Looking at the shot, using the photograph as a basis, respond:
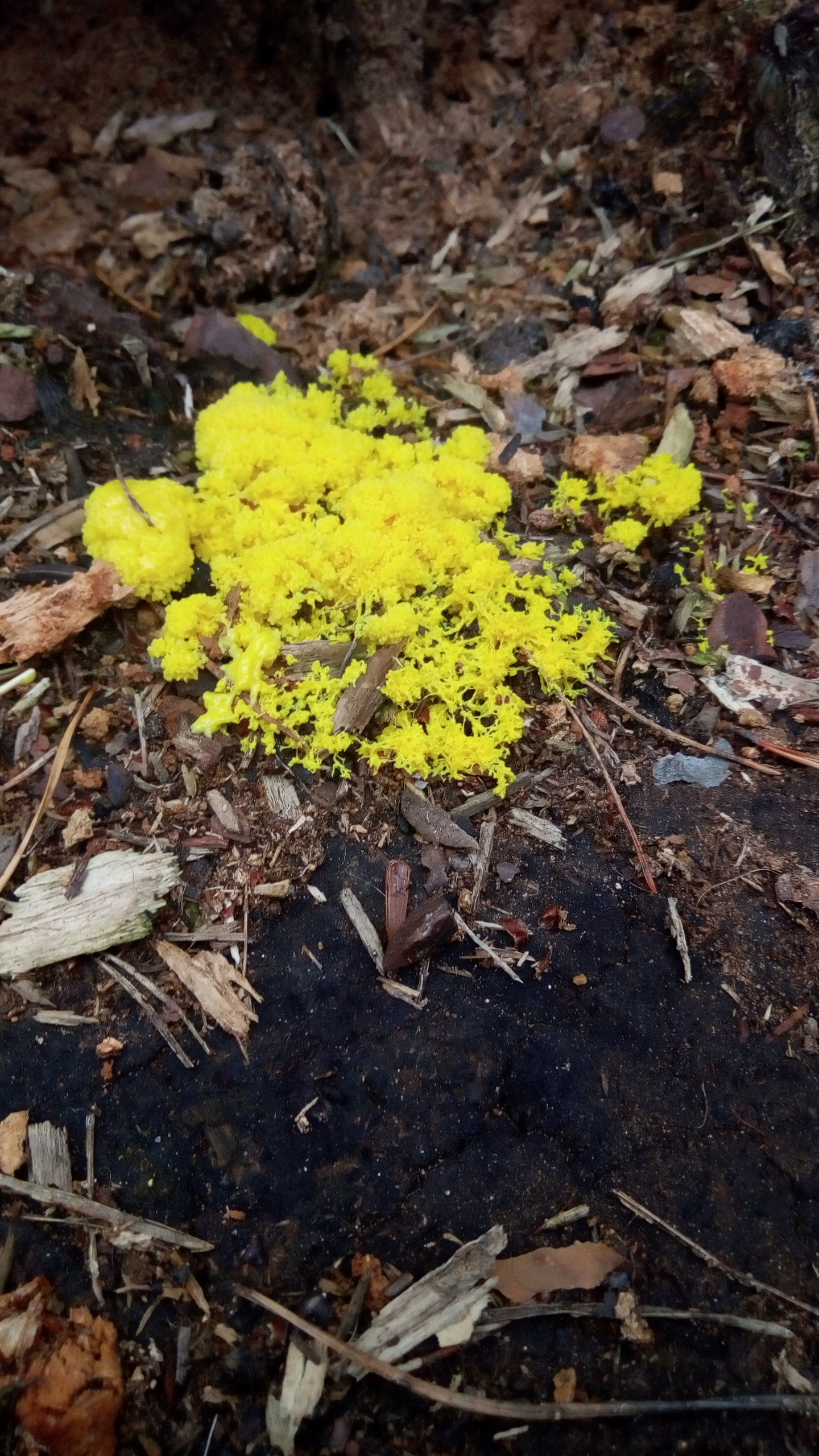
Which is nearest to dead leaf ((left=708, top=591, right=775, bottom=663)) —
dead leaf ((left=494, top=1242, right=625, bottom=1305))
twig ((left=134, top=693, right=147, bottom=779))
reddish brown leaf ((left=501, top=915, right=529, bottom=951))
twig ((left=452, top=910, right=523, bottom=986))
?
reddish brown leaf ((left=501, top=915, right=529, bottom=951))

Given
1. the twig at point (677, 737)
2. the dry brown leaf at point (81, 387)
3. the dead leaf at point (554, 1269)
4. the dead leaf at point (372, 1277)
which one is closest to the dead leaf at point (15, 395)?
the dry brown leaf at point (81, 387)

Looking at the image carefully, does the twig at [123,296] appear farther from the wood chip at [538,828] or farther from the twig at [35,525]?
the wood chip at [538,828]

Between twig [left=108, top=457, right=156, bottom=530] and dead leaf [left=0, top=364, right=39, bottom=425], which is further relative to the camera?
dead leaf [left=0, top=364, right=39, bottom=425]

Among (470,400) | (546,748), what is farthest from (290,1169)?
(470,400)

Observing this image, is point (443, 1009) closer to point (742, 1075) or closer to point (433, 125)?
point (742, 1075)

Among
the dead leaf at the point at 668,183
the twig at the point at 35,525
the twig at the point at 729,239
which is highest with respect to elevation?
the dead leaf at the point at 668,183

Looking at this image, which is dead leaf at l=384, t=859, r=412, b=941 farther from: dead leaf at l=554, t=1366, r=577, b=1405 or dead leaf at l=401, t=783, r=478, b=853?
dead leaf at l=554, t=1366, r=577, b=1405

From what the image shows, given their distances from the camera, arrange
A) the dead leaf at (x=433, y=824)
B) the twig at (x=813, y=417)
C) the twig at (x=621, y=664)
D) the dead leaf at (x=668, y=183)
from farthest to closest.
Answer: the dead leaf at (x=668, y=183) → the twig at (x=813, y=417) → the twig at (x=621, y=664) → the dead leaf at (x=433, y=824)
